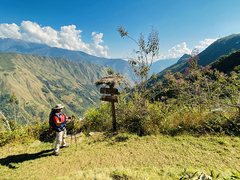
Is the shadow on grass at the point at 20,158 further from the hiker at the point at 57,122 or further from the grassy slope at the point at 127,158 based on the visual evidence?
the hiker at the point at 57,122

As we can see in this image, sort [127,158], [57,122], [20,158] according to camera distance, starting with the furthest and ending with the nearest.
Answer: [57,122] < [20,158] < [127,158]

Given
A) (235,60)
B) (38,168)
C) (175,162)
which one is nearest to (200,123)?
(175,162)

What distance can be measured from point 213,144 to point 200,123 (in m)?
1.31

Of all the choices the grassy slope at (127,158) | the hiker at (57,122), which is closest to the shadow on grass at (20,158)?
the grassy slope at (127,158)

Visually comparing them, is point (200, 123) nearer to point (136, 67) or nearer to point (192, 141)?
point (192, 141)

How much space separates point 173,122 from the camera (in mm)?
6164

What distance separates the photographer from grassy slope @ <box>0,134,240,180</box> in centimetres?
328

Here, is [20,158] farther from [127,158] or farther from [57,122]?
[127,158]

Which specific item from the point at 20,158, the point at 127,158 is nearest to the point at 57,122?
the point at 20,158

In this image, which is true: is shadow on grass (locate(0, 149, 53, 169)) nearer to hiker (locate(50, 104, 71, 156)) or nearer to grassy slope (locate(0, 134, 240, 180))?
grassy slope (locate(0, 134, 240, 180))

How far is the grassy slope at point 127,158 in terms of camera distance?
10.7 ft

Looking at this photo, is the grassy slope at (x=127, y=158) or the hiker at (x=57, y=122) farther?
the hiker at (x=57, y=122)

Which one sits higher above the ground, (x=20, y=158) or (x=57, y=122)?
(x=57, y=122)

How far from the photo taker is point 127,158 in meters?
4.32
